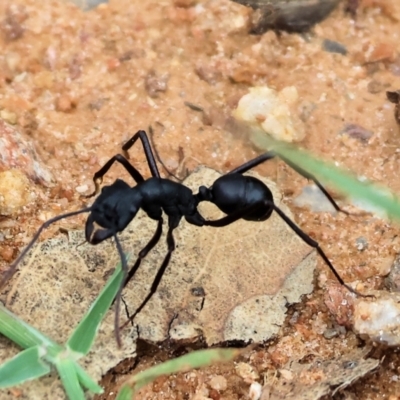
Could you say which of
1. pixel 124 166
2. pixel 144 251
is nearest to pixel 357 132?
pixel 124 166

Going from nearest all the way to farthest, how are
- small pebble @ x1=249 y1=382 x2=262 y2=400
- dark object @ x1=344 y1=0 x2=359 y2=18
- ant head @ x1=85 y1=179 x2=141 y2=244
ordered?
small pebble @ x1=249 y1=382 x2=262 y2=400, ant head @ x1=85 y1=179 x2=141 y2=244, dark object @ x1=344 y1=0 x2=359 y2=18

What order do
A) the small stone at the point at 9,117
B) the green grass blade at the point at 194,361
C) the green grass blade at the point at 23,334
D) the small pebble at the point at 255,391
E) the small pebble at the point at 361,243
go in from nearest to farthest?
the green grass blade at the point at 194,361, the green grass blade at the point at 23,334, the small pebble at the point at 255,391, the small pebble at the point at 361,243, the small stone at the point at 9,117

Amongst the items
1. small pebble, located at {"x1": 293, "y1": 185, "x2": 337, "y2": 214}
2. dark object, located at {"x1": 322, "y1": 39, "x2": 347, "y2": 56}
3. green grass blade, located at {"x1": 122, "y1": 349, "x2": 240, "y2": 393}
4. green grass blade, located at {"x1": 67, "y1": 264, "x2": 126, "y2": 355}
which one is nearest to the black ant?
small pebble, located at {"x1": 293, "y1": 185, "x2": 337, "y2": 214}

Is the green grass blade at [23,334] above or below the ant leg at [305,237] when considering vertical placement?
above

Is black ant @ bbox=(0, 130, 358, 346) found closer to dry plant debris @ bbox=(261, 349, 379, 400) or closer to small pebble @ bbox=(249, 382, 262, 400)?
dry plant debris @ bbox=(261, 349, 379, 400)

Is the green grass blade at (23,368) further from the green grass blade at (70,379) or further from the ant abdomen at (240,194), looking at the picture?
the ant abdomen at (240,194)

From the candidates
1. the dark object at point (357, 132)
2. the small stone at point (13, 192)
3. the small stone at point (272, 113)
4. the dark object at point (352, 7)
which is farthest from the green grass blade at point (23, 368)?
the dark object at point (352, 7)
